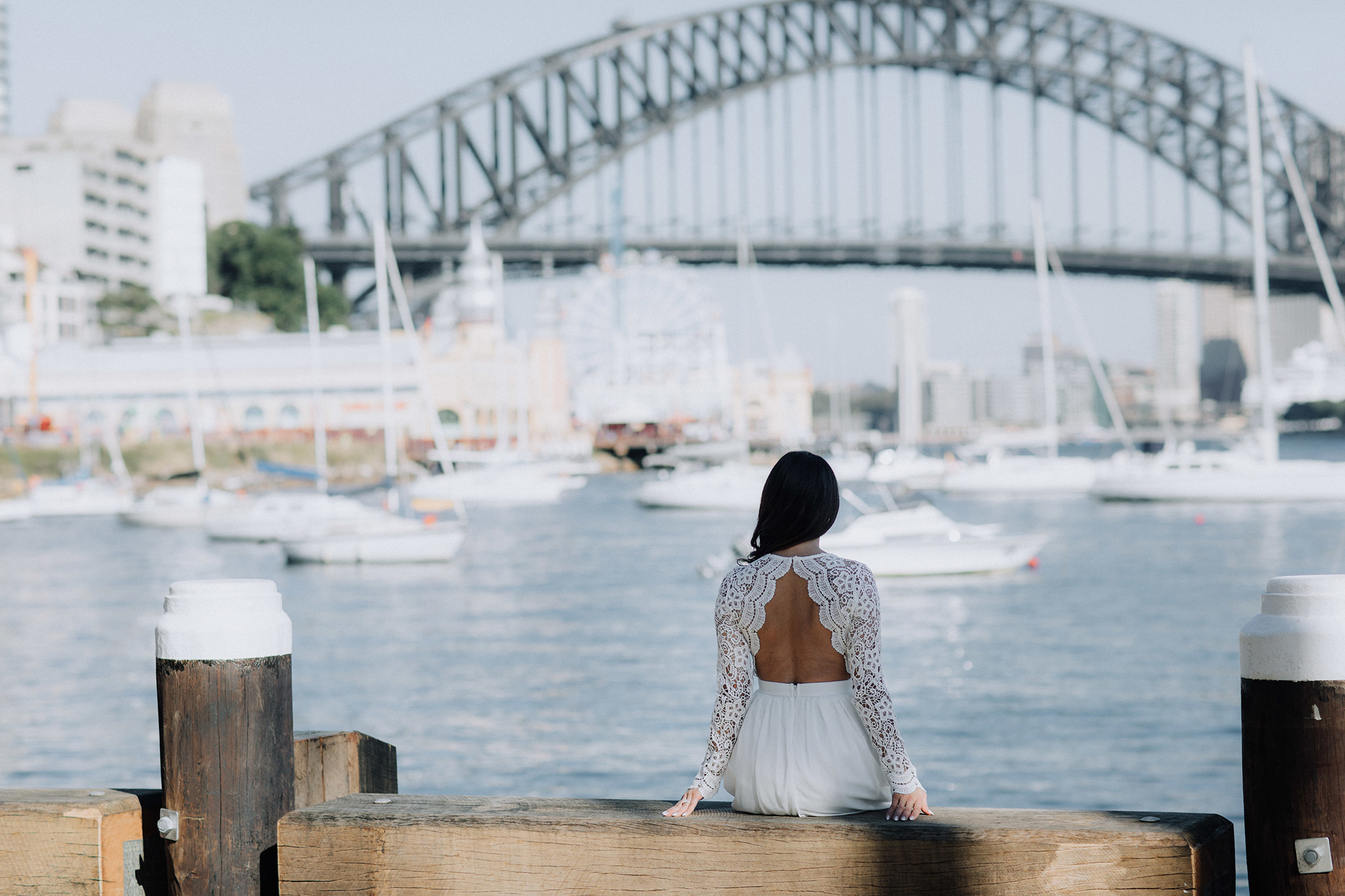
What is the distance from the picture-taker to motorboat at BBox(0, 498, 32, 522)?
4812 centimetres

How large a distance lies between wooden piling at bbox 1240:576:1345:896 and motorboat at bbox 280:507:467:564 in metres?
30.0

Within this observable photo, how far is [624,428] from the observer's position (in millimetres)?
88812

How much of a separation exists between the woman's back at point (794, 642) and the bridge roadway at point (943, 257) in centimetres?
6742

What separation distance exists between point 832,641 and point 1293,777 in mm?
896

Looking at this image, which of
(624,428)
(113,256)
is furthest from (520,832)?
(113,256)

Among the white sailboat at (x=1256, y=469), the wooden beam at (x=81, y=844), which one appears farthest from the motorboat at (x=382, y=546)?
the wooden beam at (x=81, y=844)

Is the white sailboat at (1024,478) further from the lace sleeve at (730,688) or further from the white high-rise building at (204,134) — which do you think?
the white high-rise building at (204,134)

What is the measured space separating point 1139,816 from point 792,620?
2.50 ft

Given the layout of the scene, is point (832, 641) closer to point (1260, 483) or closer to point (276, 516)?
point (276, 516)

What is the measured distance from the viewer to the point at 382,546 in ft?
106

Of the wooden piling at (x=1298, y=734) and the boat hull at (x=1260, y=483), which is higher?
the wooden piling at (x=1298, y=734)

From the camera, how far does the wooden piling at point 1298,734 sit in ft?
8.27

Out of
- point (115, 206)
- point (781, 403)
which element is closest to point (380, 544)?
point (115, 206)

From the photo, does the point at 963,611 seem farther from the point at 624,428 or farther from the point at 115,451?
the point at 624,428
